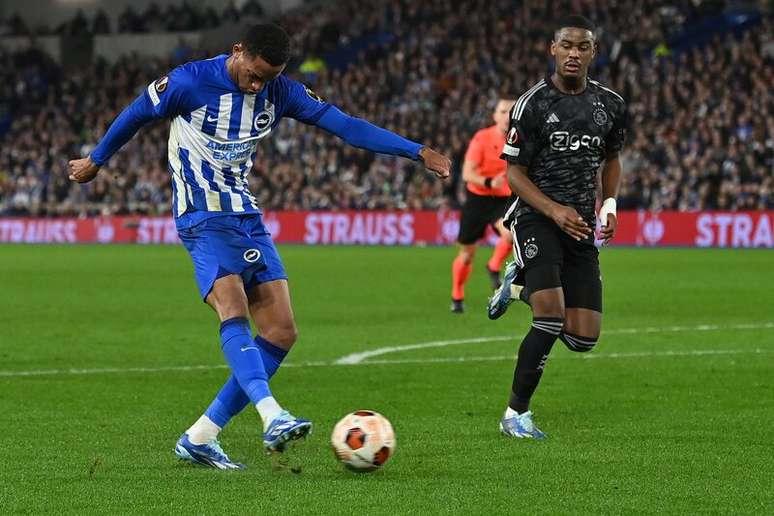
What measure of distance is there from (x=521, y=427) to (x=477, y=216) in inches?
379

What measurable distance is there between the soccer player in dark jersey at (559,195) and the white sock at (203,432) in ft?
6.09

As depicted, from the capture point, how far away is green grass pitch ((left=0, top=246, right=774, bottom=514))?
20.9 ft

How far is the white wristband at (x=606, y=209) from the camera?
27.3ft

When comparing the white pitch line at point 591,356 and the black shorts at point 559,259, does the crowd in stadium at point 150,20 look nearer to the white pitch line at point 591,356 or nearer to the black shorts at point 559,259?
the white pitch line at point 591,356

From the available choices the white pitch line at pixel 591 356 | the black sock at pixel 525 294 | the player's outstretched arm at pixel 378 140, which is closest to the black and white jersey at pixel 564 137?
the black sock at pixel 525 294

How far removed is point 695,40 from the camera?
38.8 meters

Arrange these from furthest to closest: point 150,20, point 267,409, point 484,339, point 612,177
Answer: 1. point 150,20
2. point 484,339
3. point 612,177
4. point 267,409

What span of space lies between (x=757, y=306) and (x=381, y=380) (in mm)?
8036

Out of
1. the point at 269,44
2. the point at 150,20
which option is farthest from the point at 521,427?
the point at 150,20

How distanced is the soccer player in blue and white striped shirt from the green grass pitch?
0.57m

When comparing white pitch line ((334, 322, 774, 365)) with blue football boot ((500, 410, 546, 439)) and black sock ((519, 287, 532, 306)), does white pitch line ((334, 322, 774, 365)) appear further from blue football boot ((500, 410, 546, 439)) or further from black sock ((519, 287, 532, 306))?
blue football boot ((500, 410, 546, 439))

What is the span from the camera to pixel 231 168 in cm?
744

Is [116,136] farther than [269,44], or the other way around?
[116,136]

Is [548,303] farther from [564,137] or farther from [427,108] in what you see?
[427,108]
